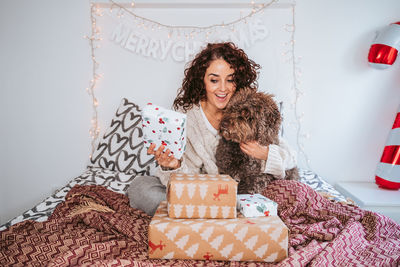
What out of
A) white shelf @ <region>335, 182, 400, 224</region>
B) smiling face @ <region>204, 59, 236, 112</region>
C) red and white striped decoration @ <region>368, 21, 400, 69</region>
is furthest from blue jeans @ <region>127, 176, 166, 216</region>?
red and white striped decoration @ <region>368, 21, 400, 69</region>

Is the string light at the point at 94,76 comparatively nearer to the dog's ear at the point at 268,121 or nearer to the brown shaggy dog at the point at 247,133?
the brown shaggy dog at the point at 247,133

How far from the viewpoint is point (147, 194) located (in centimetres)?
164

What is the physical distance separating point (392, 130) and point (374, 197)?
57 cm

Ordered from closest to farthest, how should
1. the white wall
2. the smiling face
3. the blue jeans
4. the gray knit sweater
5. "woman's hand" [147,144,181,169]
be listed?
1. "woman's hand" [147,144,181,169]
2. the blue jeans
3. the gray knit sweater
4. the smiling face
5. the white wall

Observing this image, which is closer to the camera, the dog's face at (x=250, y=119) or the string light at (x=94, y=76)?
the dog's face at (x=250, y=119)

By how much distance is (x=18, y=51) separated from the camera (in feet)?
8.95

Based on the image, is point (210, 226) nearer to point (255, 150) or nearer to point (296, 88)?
point (255, 150)

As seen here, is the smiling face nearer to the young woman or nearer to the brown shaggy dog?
the young woman

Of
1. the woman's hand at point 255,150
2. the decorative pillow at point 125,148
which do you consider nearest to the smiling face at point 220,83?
the woman's hand at point 255,150

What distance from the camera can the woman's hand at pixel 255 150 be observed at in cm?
166

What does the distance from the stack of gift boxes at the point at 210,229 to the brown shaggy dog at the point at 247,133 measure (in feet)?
1.68

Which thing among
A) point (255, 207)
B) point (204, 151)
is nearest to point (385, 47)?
point (204, 151)

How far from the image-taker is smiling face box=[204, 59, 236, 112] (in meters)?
1.86

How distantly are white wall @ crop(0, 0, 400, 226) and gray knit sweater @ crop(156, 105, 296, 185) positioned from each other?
90 centimetres
